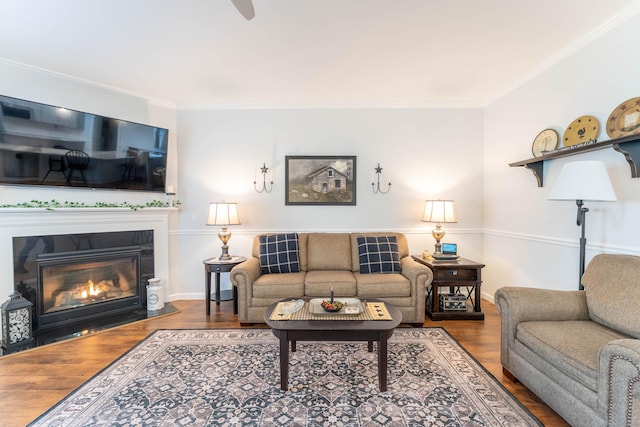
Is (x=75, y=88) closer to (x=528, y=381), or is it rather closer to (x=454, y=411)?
(x=454, y=411)

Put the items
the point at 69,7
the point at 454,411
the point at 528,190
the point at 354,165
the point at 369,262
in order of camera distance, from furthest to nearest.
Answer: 1. the point at 354,165
2. the point at 369,262
3. the point at 528,190
4. the point at 69,7
5. the point at 454,411

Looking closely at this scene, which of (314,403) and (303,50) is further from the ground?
(303,50)

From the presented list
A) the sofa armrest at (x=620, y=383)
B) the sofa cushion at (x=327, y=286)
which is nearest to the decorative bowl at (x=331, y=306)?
the sofa cushion at (x=327, y=286)

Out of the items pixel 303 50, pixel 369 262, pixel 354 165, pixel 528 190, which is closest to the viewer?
pixel 303 50

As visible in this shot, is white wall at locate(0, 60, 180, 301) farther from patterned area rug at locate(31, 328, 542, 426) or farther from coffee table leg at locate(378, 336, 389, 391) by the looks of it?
coffee table leg at locate(378, 336, 389, 391)

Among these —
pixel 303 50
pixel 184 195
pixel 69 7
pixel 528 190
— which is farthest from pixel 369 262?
pixel 69 7

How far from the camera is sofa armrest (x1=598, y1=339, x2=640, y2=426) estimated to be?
120 cm

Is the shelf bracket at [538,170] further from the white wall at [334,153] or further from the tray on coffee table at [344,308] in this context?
the tray on coffee table at [344,308]

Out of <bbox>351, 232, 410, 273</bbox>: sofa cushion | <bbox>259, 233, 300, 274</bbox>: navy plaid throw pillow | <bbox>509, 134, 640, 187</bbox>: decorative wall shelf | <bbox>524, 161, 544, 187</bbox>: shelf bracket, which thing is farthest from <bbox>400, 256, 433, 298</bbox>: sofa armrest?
<bbox>509, 134, 640, 187</bbox>: decorative wall shelf

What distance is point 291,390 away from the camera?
1941 millimetres

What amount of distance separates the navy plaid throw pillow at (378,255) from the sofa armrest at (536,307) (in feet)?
4.54

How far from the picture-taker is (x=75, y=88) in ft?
10.4

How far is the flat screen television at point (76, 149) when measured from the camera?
2.75 meters

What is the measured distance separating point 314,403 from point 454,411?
887 millimetres
